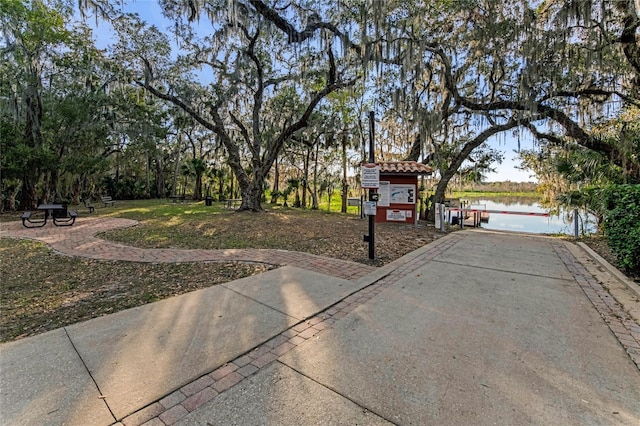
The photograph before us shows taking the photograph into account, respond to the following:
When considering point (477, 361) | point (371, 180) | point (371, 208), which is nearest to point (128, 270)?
point (371, 208)

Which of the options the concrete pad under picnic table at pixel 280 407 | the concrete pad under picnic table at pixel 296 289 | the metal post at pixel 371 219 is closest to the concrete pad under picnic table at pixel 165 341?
the concrete pad under picnic table at pixel 296 289

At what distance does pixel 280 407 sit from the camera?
177 centimetres

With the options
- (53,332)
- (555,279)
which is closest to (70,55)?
(53,332)

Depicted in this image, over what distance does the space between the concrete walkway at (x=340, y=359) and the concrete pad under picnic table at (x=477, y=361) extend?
0.01m

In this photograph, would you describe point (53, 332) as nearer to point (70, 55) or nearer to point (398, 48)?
point (398, 48)

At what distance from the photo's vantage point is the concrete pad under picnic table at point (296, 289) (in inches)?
128

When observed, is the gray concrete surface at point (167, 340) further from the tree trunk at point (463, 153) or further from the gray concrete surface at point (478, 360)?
the tree trunk at point (463, 153)

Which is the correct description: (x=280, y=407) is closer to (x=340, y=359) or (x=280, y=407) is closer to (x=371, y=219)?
(x=340, y=359)

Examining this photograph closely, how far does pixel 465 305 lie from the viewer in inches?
132

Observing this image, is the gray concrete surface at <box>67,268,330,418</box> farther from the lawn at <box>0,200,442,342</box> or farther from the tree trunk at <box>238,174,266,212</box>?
the tree trunk at <box>238,174,266,212</box>

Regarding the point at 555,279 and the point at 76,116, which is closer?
the point at 555,279

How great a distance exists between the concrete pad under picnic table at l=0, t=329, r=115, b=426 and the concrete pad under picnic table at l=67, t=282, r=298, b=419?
2.9 inches

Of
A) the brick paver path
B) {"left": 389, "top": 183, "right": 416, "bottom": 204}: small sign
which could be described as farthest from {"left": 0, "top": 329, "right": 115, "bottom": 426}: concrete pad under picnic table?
{"left": 389, "top": 183, "right": 416, "bottom": 204}: small sign

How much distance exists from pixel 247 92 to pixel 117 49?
5.58 metres
